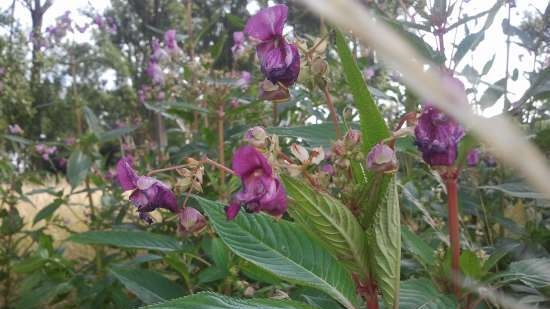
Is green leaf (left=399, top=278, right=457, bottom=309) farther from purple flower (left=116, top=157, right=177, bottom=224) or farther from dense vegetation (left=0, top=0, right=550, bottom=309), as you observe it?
purple flower (left=116, top=157, right=177, bottom=224)

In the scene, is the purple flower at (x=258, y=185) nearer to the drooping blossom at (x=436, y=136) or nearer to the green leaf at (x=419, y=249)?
the drooping blossom at (x=436, y=136)

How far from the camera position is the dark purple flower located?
2.32 feet

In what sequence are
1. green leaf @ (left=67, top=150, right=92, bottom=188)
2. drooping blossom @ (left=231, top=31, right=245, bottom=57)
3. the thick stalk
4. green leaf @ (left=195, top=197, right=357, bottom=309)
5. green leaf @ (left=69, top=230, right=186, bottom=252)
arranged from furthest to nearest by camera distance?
drooping blossom @ (left=231, top=31, right=245, bottom=57) → green leaf @ (left=67, top=150, right=92, bottom=188) → the thick stalk → green leaf @ (left=69, top=230, right=186, bottom=252) → green leaf @ (left=195, top=197, right=357, bottom=309)

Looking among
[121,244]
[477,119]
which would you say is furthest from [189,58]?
[477,119]

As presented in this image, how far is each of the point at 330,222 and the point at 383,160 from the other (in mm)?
96

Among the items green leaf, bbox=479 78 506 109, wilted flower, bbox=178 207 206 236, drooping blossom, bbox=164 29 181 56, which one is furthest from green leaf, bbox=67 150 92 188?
wilted flower, bbox=178 207 206 236

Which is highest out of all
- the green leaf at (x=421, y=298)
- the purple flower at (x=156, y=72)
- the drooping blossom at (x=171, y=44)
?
the drooping blossom at (x=171, y=44)

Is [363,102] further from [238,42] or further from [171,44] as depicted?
[238,42]

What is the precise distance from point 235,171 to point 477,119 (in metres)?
0.52

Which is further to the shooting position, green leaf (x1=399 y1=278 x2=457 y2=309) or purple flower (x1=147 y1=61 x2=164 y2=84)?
purple flower (x1=147 y1=61 x2=164 y2=84)

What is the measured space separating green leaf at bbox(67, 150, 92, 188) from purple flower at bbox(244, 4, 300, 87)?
1769 millimetres

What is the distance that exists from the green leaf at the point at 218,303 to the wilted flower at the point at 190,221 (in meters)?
0.18

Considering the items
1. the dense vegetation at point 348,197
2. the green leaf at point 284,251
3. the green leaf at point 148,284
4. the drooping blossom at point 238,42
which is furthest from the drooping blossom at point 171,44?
the green leaf at point 284,251

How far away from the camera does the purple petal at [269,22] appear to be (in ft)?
2.30
